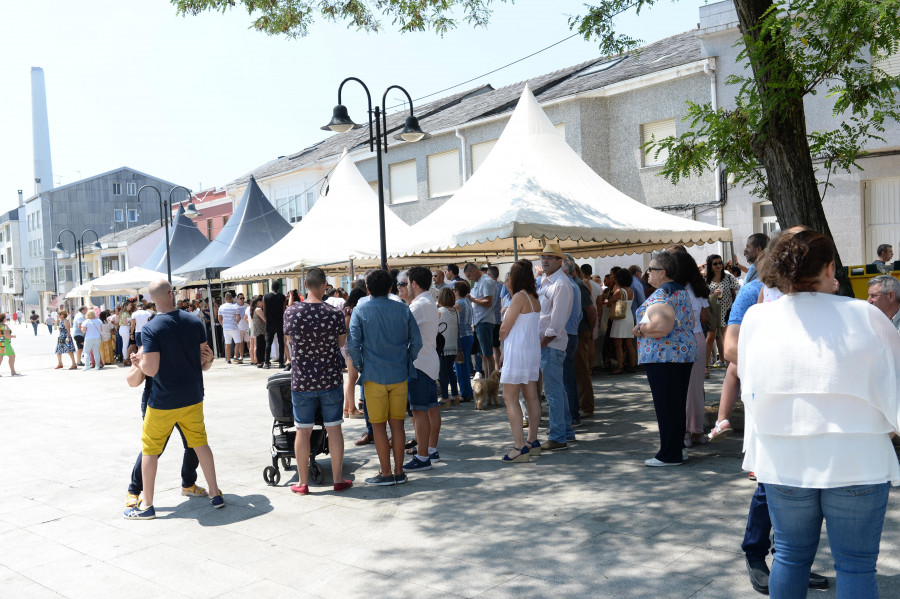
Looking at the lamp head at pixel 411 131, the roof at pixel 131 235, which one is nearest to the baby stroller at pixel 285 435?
the lamp head at pixel 411 131

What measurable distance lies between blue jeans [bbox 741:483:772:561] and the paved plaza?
0.57ft

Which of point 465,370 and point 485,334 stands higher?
point 485,334

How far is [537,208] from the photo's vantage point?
9.66 meters

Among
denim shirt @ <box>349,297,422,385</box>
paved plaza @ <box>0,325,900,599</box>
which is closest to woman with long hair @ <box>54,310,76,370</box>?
paved plaza @ <box>0,325,900,599</box>

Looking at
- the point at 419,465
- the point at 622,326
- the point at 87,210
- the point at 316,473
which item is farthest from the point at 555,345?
the point at 87,210

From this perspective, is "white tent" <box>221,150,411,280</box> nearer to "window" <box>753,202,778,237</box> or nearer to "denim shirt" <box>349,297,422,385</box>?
"denim shirt" <box>349,297,422,385</box>

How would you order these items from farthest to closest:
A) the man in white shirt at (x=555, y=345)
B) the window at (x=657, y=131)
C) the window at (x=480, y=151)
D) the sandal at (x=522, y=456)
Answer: the window at (x=480, y=151), the window at (x=657, y=131), the man in white shirt at (x=555, y=345), the sandal at (x=522, y=456)

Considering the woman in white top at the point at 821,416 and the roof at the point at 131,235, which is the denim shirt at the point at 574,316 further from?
the roof at the point at 131,235

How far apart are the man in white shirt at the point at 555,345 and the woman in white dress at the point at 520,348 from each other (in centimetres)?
30

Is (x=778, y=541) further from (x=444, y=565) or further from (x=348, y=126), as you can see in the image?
(x=348, y=126)

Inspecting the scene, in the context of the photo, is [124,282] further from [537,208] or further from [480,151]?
[537,208]

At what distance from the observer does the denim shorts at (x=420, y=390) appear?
6.68 m

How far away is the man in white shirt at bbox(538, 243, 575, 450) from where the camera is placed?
23.4 ft

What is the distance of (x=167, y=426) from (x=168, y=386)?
0.31 meters
